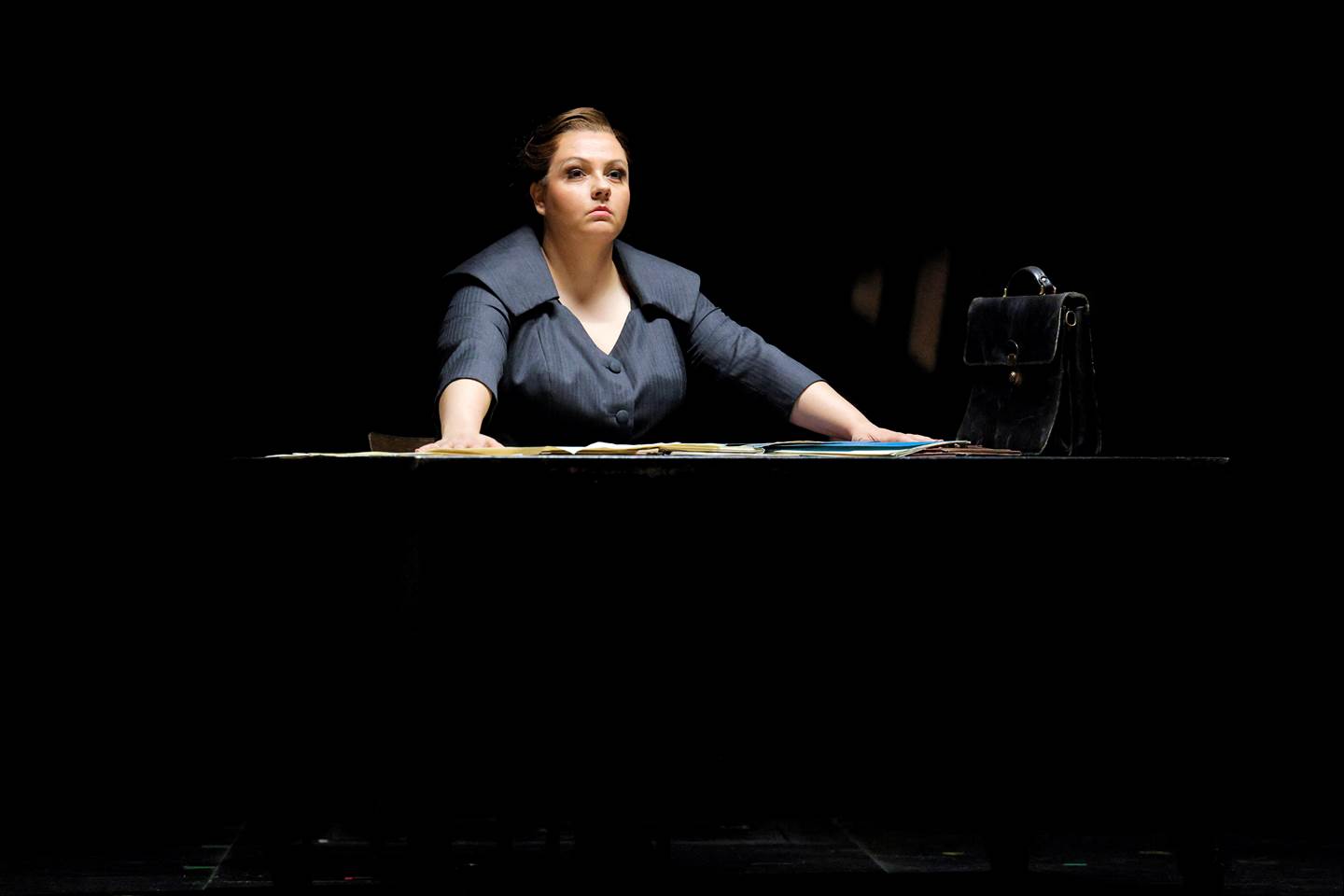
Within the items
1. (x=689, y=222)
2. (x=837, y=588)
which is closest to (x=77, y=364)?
(x=689, y=222)

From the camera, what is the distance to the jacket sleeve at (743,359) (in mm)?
3748

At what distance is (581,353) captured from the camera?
11.9 ft

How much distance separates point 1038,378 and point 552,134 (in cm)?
119

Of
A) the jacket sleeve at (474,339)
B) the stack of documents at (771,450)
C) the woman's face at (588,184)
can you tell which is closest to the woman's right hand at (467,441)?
the stack of documents at (771,450)

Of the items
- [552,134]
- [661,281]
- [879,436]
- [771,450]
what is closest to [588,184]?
[552,134]

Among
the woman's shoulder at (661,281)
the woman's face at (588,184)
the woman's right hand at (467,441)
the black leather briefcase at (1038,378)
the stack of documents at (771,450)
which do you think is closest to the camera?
the stack of documents at (771,450)

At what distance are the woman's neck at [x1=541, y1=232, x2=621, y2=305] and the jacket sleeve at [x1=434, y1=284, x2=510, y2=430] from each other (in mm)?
167

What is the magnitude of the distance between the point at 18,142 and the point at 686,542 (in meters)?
1.84

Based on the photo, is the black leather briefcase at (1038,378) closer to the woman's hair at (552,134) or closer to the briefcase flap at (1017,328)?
the briefcase flap at (1017,328)

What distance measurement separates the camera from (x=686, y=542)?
3.21 metres

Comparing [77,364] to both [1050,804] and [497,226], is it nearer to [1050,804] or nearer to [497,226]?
[497,226]

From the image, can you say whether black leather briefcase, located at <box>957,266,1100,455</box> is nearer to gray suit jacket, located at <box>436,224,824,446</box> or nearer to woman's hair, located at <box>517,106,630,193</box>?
gray suit jacket, located at <box>436,224,824,446</box>

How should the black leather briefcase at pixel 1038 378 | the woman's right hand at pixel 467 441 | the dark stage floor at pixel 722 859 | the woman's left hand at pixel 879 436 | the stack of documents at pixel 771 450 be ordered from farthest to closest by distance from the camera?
the dark stage floor at pixel 722 859 → the woman's left hand at pixel 879 436 → the black leather briefcase at pixel 1038 378 → the woman's right hand at pixel 467 441 → the stack of documents at pixel 771 450

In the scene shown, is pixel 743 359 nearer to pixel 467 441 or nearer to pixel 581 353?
pixel 581 353
